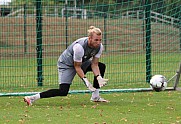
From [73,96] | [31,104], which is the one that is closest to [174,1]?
[73,96]

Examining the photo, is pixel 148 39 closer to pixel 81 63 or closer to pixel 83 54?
pixel 81 63

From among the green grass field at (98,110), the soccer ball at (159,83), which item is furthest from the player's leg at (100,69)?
the soccer ball at (159,83)

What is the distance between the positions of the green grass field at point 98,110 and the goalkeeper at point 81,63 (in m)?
0.24

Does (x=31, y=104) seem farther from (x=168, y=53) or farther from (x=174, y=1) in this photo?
(x=168, y=53)

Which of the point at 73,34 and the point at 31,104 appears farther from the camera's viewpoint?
the point at 73,34

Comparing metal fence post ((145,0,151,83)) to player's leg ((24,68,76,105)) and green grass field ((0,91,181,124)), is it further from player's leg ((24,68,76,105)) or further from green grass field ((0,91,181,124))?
player's leg ((24,68,76,105))

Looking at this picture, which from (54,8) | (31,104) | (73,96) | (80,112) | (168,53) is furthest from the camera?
(168,53)

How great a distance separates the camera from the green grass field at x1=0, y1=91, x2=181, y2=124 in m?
8.96

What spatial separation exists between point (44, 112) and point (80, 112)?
0.56m

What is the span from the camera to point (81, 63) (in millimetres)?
10781

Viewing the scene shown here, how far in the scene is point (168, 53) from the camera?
1728 cm

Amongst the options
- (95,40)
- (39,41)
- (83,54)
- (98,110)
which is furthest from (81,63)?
(39,41)

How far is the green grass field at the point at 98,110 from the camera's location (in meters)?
8.96

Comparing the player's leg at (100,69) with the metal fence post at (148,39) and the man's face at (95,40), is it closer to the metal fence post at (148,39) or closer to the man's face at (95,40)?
the man's face at (95,40)
